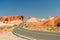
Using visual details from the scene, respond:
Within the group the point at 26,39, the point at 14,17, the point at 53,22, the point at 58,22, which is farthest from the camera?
the point at 14,17

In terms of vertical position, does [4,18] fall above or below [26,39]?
below

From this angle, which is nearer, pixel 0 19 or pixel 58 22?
pixel 58 22

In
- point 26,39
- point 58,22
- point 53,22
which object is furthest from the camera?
point 53,22

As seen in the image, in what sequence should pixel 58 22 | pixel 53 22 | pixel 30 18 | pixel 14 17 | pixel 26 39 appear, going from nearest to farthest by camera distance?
pixel 26 39
pixel 58 22
pixel 53 22
pixel 30 18
pixel 14 17

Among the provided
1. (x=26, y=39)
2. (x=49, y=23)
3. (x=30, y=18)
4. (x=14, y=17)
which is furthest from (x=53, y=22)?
(x=14, y=17)

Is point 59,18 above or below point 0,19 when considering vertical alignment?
above

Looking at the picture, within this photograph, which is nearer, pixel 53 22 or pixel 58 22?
pixel 58 22

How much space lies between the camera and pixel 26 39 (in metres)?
27.8

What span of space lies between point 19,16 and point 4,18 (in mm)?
14854

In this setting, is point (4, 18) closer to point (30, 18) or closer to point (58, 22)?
point (30, 18)

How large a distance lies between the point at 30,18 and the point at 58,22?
171ft

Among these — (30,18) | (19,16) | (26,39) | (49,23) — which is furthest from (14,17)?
(26,39)

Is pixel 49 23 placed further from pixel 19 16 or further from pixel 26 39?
pixel 19 16

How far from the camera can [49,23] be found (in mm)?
63562
